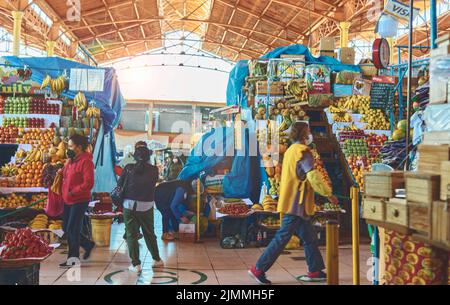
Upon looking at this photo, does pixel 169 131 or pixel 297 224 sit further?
pixel 169 131

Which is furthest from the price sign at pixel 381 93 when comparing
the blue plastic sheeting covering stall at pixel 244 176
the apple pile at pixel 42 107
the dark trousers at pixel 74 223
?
the apple pile at pixel 42 107

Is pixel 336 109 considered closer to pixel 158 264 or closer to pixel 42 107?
pixel 158 264

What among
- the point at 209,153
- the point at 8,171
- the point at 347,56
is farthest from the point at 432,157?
the point at 347,56

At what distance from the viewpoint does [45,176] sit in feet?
20.6

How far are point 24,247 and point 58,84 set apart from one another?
488cm

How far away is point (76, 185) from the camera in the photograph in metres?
5.03

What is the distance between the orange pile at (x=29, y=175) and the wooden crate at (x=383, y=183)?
5.39 metres

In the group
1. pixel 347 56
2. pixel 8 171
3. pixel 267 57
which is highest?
pixel 347 56

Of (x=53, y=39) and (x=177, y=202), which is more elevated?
(x=53, y=39)

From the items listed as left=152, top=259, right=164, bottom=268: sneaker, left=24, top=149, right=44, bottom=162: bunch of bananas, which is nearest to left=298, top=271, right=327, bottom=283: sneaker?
left=152, top=259, right=164, bottom=268: sneaker

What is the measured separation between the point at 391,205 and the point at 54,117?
6515mm

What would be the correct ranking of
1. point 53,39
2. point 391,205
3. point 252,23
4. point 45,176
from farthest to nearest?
point 252,23 < point 53,39 < point 45,176 < point 391,205
